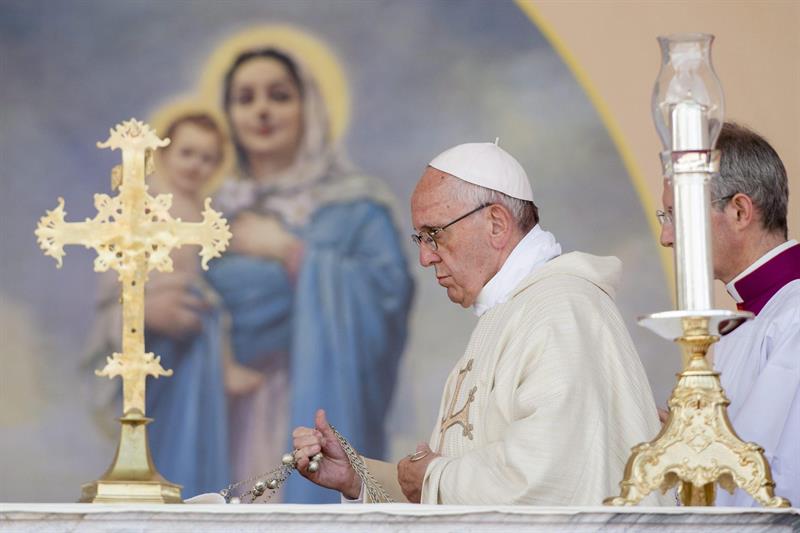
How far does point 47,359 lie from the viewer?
6820 millimetres

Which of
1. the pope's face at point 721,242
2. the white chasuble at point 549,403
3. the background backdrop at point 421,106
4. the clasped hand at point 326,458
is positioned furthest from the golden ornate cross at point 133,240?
the background backdrop at point 421,106

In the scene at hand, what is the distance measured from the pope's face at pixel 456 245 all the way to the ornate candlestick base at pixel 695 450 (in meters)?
1.74

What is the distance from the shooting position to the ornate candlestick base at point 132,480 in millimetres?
2656

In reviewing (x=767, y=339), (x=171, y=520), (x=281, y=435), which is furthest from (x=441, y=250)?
(x=281, y=435)

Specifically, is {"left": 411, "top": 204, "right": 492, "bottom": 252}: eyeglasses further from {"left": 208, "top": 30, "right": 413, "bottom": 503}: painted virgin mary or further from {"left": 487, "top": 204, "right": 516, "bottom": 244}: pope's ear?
{"left": 208, "top": 30, "right": 413, "bottom": 503}: painted virgin mary

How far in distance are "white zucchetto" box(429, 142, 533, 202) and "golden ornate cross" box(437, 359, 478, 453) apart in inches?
20.9

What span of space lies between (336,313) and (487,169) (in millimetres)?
2627

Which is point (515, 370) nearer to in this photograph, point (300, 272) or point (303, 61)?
point (300, 272)

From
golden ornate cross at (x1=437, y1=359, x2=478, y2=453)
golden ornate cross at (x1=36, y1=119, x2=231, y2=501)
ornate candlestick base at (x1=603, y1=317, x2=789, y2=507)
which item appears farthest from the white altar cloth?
golden ornate cross at (x1=437, y1=359, x2=478, y2=453)

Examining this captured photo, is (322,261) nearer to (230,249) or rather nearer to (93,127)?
(230,249)

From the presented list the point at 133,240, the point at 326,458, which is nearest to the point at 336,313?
the point at 326,458

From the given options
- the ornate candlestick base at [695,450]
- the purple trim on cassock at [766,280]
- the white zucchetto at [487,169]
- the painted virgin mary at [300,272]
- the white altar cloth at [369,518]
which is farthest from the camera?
the painted virgin mary at [300,272]

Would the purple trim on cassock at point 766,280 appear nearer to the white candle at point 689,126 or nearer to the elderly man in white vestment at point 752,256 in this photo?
the elderly man in white vestment at point 752,256

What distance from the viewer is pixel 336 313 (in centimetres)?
696
